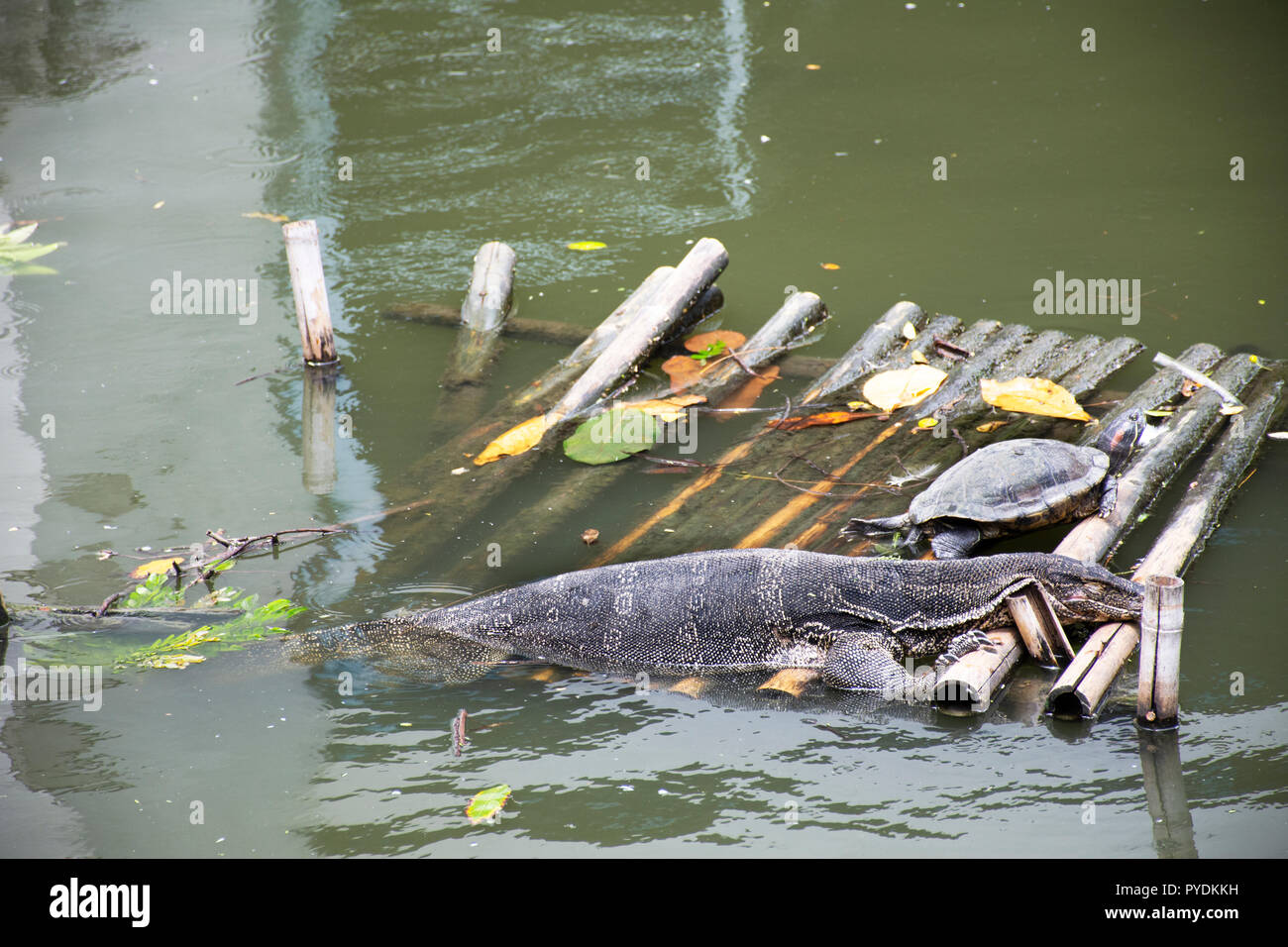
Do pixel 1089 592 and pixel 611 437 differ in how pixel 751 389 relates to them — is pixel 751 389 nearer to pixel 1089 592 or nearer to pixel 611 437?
pixel 611 437

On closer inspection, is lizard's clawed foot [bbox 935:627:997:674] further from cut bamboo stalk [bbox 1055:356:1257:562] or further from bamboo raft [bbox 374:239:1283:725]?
cut bamboo stalk [bbox 1055:356:1257:562]

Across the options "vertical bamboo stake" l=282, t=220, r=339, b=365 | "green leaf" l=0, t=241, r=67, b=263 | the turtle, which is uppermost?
"green leaf" l=0, t=241, r=67, b=263

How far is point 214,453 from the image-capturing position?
7.75 m

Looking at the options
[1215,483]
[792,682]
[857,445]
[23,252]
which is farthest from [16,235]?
[1215,483]

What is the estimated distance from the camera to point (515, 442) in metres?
7.38

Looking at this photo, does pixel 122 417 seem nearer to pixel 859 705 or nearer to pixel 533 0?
pixel 859 705

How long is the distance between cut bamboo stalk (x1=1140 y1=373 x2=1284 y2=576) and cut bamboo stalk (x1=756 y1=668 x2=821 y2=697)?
5.48ft

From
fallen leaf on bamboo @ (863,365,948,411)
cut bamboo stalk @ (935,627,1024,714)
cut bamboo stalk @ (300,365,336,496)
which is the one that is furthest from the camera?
fallen leaf on bamboo @ (863,365,948,411)

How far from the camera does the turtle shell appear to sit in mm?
5945

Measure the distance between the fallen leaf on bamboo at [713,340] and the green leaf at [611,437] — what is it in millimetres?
1204

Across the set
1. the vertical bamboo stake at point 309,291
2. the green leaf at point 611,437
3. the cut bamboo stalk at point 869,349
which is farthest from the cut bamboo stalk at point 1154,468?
the vertical bamboo stake at point 309,291

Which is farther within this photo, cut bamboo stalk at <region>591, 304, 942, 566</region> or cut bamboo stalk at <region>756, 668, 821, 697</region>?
cut bamboo stalk at <region>591, 304, 942, 566</region>

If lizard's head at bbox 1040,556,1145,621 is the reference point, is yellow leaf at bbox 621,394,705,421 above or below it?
above

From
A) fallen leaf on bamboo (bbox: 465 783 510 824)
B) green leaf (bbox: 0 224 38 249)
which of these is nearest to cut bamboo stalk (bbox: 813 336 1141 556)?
fallen leaf on bamboo (bbox: 465 783 510 824)
